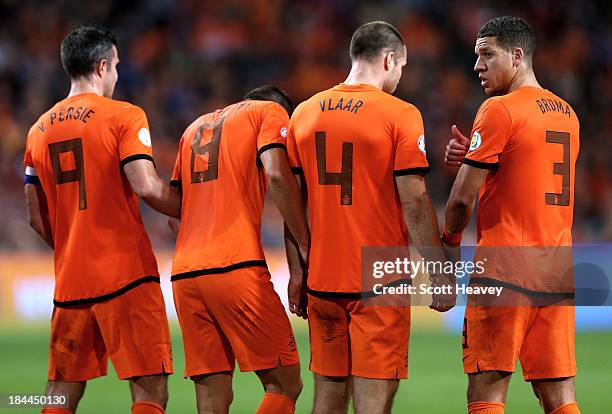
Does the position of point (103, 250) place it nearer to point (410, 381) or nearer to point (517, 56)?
point (517, 56)

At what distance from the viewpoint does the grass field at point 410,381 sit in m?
8.45

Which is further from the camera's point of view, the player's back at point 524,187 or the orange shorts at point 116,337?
the orange shorts at point 116,337

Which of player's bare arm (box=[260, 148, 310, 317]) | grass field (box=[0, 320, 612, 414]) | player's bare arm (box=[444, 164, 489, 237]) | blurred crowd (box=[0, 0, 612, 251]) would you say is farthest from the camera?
blurred crowd (box=[0, 0, 612, 251])

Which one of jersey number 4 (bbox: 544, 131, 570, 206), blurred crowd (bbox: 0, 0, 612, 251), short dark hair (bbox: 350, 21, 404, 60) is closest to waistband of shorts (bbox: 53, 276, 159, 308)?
short dark hair (bbox: 350, 21, 404, 60)

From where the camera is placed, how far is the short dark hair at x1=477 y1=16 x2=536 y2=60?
567 centimetres

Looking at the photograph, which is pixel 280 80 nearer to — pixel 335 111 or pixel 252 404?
pixel 252 404

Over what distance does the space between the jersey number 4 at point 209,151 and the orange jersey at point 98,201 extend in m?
0.28

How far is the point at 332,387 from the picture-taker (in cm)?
566

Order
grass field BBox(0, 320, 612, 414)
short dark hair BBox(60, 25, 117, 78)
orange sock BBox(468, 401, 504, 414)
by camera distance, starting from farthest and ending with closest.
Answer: grass field BBox(0, 320, 612, 414)
short dark hair BBox(60, 25, 117, 78)
orange sock BBox(468, 401, 504, 414)

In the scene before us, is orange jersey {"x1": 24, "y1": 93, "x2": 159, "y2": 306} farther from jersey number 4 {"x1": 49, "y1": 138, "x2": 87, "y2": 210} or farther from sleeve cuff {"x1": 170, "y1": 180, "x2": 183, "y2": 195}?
sleeve cuff {"x1": 170, "y1": 180, "x2": 183, "y2": 195}

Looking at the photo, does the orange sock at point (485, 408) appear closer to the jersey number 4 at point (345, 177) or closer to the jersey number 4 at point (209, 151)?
the jersey number 4 at point (345, 177)

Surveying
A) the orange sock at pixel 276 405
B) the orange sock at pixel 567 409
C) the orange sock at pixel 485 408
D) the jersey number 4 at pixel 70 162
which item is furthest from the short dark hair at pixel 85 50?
the orange sock at pixel 567 409

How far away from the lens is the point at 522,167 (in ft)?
18.0

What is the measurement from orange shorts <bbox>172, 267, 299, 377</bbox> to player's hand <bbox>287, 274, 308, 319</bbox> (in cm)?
9
